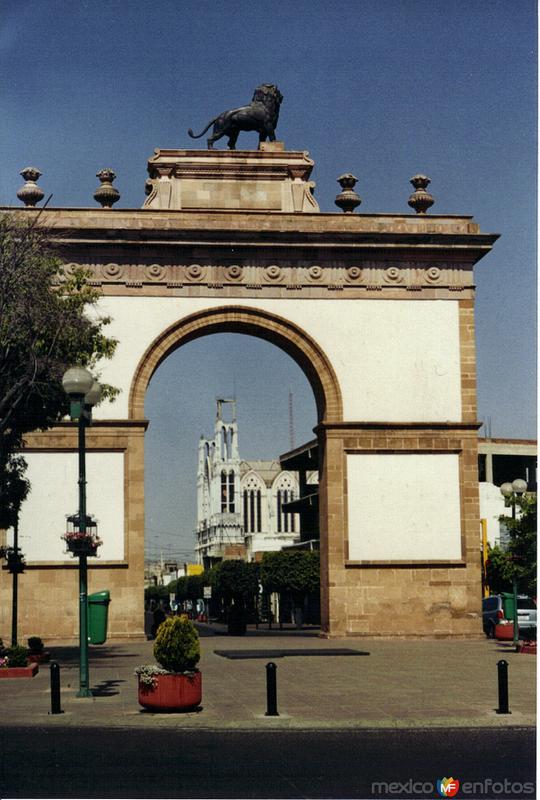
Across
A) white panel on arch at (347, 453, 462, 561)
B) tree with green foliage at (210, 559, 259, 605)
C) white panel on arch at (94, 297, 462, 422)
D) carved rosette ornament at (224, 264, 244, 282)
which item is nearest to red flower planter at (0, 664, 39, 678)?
white panel on arch at (94, 297, 462, 422)

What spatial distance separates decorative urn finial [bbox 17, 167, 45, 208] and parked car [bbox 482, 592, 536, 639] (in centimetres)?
1676

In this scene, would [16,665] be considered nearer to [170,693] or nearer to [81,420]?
[81,420]

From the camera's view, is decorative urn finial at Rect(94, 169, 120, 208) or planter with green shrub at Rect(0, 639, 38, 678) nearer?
planter with green shrub at Rect(0, 639, 38, 678)

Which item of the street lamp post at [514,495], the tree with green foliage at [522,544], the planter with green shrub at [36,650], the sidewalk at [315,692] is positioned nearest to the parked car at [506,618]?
the street lamp post at [514,495]

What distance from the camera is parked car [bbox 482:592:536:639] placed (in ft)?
119

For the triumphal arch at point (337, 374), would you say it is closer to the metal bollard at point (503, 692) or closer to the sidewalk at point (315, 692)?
the sidewalk at point (315, 692)

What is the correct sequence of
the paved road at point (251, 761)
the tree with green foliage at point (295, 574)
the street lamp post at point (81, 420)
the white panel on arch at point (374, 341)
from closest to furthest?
1. the paved road at point (251, 761)
2. the street lamp post at point (81, 420)
3. the white panel on arch at point (374, 341)
4. the tree with green foliage at point (295, 574)

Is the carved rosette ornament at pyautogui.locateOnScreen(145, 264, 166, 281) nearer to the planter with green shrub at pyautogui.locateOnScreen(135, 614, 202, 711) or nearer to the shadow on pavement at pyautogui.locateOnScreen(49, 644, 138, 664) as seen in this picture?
the shadow on pavement at pyautogui.locateOnScreen(49, 644, 138, 664)

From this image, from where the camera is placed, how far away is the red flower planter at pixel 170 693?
1816cm

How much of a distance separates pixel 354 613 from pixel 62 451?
8927mm

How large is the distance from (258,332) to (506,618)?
33.9 feet

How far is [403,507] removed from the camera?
3669cm

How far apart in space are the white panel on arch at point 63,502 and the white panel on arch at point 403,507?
6364 millimetres

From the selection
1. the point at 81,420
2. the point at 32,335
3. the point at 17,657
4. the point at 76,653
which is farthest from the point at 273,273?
the point at 81,420
